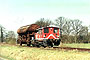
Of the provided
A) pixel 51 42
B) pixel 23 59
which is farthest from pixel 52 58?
pixel 51 42

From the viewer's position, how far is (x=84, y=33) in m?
70.6

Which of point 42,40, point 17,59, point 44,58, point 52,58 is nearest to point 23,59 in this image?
point 17,59

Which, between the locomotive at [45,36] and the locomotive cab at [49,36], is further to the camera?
the locomotive at [45,36]

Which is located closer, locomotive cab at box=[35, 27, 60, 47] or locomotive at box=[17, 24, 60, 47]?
locomotive cab at box=[35, 27, 60, 47]

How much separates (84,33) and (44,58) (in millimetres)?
59989

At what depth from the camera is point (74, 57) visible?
1117cm

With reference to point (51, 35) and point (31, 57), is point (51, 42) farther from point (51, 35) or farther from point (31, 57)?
point (31, 57)

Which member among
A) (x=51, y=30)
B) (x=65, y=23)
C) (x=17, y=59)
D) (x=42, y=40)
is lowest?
(x=17, y=59)

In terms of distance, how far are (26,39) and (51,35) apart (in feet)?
26.4

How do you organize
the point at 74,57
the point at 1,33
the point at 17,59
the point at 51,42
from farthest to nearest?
the point at 1,33 → the point at 51,42 → the point at 17,59 → the point at 74,57

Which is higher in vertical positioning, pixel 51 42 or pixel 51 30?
pixel 51 30

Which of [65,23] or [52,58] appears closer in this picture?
[52,58]

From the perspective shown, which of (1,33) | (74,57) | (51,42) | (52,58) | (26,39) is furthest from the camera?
(1,33)

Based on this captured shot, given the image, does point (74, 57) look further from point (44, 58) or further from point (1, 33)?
point (1, 33)
